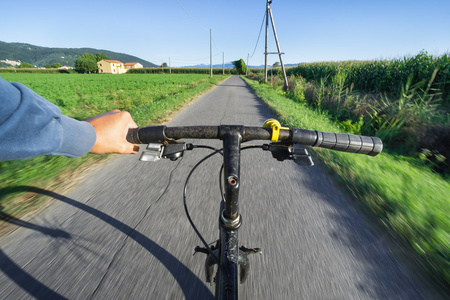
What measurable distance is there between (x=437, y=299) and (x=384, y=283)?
29cm

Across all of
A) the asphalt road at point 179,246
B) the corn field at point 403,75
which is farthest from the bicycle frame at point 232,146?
A: the corn field at point 403,75

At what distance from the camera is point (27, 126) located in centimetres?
74

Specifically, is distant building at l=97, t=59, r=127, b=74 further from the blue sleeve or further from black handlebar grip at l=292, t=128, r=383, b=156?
black handlebar grip at l=292, t=128, r=383, b=156

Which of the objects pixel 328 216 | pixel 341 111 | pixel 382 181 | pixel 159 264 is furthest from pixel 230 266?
pixel 341 111

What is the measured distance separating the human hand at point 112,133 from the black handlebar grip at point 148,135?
0.09 metres

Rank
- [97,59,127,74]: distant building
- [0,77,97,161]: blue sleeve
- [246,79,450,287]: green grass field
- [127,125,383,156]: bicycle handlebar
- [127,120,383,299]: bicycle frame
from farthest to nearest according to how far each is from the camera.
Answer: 1. [97,59,127,74]: distant building
2. [246,79,450,287]: green grass field
3. [127,125,383,156]: bicycle handlebar
4. [127,120,383,299]: bicycle frame
5. [0,77,97,161]: blue sleeve

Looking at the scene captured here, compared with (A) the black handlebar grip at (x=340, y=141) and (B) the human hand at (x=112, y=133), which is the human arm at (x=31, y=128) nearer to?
(B) the human hand at (x=112, y=133)

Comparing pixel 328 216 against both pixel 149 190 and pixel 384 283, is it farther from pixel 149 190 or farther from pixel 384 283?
pixel 149 190

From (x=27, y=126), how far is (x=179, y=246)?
4.62ft

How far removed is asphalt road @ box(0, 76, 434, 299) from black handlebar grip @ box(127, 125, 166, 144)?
110 centimetres

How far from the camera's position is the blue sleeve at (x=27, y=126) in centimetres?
70

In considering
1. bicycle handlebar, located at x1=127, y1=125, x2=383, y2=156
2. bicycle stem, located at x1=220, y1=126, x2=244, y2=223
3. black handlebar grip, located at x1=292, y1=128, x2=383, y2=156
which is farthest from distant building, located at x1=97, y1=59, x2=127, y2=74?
black handlebar grip, located at x1=292, y1=128, x2=383, y2=156

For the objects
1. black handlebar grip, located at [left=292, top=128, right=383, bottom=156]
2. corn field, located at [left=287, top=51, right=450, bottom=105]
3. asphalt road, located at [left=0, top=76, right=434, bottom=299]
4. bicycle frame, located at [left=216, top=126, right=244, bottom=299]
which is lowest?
asphalt road, located at [left=0, top=76, right=434, bottom=299]

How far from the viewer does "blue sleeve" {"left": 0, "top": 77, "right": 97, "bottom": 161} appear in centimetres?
70
